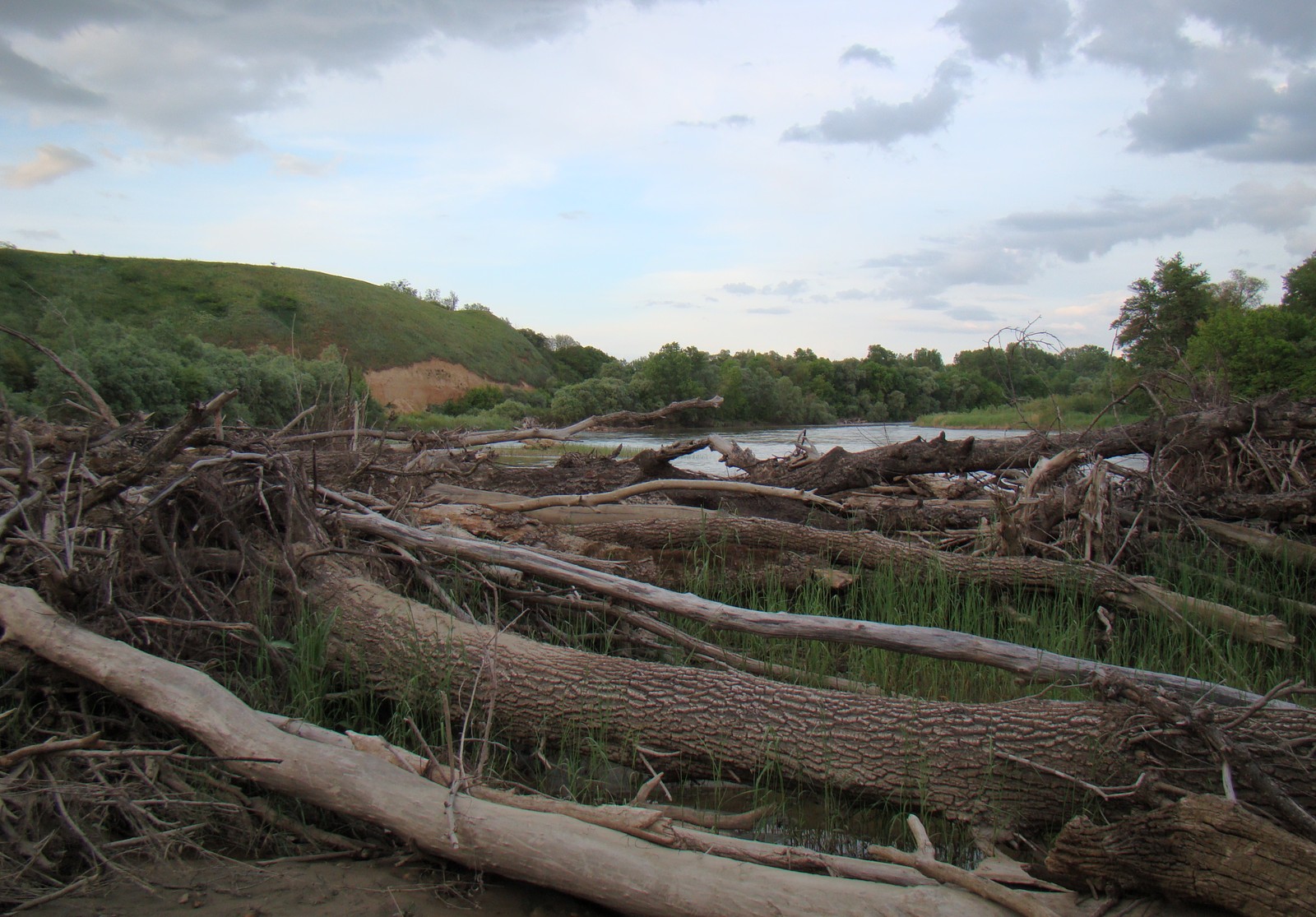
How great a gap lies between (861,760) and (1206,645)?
9.04 feet

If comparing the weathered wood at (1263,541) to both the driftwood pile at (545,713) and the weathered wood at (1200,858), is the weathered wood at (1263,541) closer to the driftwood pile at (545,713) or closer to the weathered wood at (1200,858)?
the driftwood pile at (545,713)

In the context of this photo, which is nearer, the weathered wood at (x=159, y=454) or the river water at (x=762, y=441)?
the weathered wood at (x=159, y=454)

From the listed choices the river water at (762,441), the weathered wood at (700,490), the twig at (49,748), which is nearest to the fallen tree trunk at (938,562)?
the weathered wood at (700,490)

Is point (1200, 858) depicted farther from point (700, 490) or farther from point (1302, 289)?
point (1302, 289)

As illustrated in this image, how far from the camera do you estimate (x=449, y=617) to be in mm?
3971

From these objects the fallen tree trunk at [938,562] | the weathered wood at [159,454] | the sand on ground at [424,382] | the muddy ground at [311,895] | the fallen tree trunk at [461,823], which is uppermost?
the sand on ground at [424,382]

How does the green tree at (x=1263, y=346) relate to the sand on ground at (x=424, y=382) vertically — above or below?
above

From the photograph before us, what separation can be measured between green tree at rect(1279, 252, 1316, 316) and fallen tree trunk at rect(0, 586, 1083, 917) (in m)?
42.4

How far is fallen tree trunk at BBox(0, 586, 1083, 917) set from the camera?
2.26 m

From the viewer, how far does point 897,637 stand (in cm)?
372

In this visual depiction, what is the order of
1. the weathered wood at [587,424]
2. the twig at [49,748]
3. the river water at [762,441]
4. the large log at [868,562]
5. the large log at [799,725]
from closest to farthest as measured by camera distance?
the twig at [49,748] → the large log at [799,725] → the large log at [868,562] → the weathered wood at [587,424] → the river water at [762,441]

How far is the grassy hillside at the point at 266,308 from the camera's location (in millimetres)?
Answer: 44500

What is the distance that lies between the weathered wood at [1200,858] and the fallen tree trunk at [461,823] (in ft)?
0.51

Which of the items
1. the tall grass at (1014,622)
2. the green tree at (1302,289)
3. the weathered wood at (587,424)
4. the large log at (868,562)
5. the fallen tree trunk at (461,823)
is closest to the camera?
the fallen tree trunk at (461,823)
